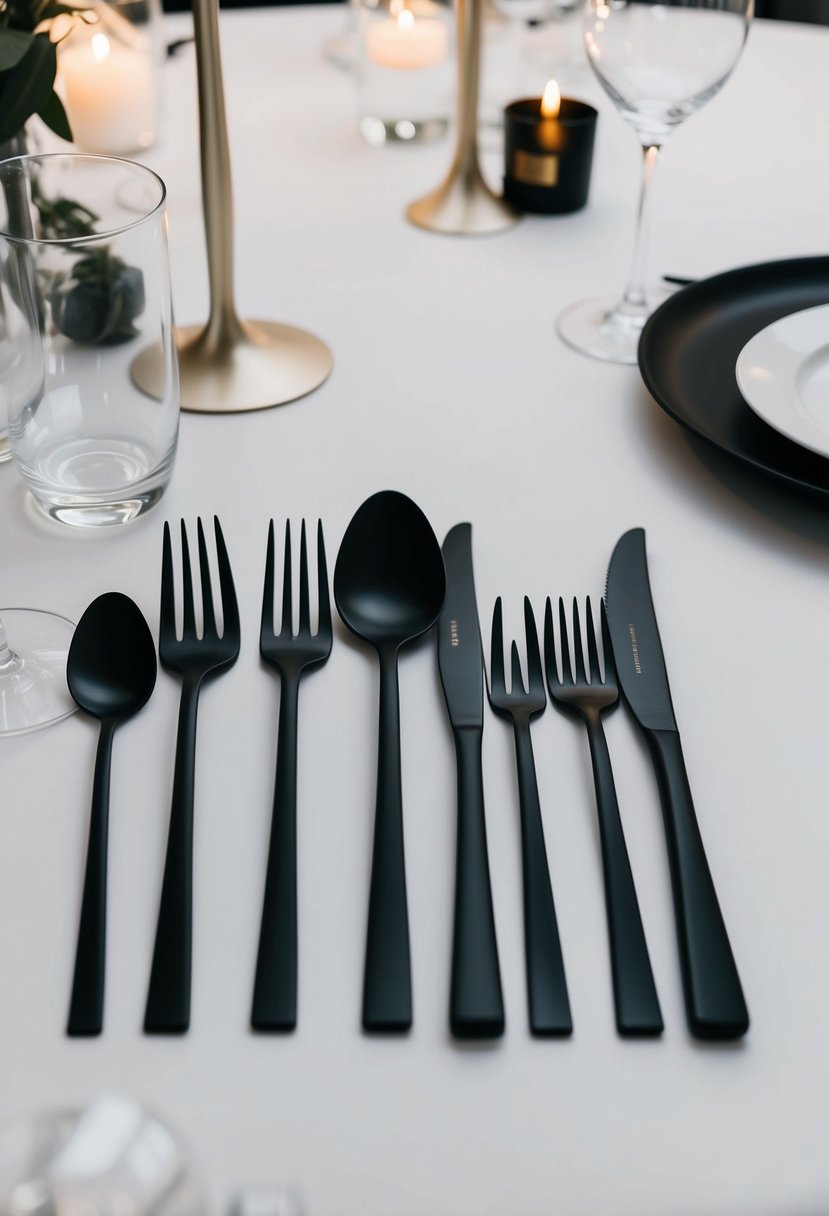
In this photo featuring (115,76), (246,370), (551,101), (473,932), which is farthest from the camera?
(115,76)

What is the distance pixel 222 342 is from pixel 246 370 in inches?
1.1

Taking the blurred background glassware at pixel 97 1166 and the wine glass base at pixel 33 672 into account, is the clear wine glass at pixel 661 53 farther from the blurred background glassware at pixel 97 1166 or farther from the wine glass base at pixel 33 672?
the blurred background glassware at pixel 97 1166

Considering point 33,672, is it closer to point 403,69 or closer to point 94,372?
point 94,372

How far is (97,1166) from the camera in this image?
25 cm

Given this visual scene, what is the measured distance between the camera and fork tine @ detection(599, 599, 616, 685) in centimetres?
55

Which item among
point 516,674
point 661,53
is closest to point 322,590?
point 516,674

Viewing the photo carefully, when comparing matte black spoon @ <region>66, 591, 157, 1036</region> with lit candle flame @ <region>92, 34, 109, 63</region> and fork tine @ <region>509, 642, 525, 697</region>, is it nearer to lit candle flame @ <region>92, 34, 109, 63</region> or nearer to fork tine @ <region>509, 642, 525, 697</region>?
fork tine @ <region>509, 642, 525, 697</region>

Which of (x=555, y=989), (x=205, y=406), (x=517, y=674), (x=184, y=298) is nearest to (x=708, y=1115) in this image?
(x=555, y=989)

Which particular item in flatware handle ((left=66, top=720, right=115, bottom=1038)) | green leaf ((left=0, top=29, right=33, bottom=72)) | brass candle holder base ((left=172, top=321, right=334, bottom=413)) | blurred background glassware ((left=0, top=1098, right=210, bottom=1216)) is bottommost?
brass candle holder base ((left=172, top=321, right=334, bottom=413))

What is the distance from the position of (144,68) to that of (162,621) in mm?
784

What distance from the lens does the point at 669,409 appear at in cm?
70

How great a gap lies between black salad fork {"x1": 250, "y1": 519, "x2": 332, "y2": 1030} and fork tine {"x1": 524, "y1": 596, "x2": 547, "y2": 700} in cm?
10

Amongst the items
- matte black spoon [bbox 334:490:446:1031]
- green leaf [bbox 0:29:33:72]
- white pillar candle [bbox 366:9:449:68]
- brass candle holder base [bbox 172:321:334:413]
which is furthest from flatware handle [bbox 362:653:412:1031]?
white pillar candle [bbox 366:9:449:68]

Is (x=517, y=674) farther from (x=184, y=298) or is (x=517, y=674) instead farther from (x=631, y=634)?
(x=184, y=298)
